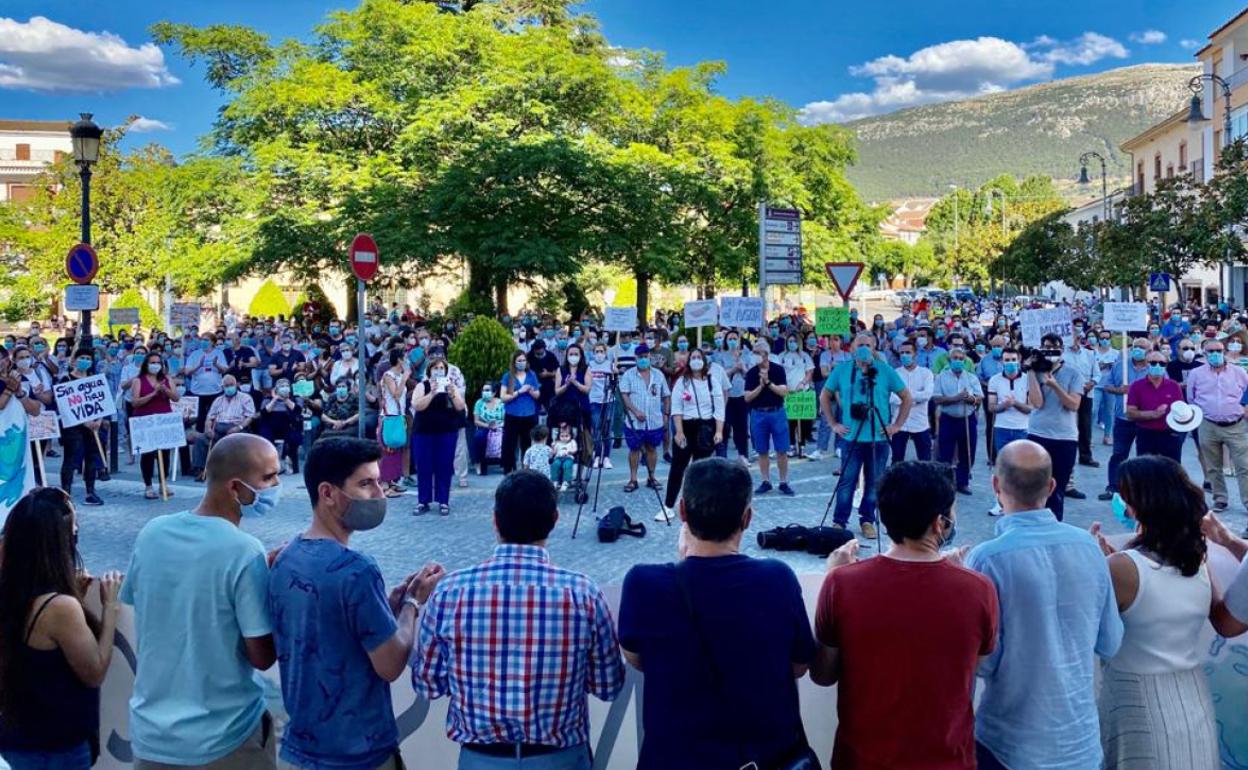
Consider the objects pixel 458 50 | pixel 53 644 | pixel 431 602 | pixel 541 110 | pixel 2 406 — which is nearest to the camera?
pixel 431 602

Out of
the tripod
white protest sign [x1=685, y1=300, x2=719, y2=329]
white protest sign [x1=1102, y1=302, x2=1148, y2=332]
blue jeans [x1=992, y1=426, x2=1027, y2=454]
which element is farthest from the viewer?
white protest sign [x1=685, y1=300, x2=719, y2=329]

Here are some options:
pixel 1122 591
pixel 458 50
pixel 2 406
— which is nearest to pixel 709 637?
pixel 1122 591

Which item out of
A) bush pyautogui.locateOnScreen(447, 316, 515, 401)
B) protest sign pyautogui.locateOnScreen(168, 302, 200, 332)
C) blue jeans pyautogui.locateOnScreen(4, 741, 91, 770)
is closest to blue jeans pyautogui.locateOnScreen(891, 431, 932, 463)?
bush pyautogui.locateOnScreen(447, 316, 515, 401)

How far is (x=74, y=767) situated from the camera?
359 cm

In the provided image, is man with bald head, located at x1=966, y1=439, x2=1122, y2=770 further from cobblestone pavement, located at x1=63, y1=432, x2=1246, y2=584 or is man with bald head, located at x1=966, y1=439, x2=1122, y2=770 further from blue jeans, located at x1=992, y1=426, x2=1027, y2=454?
blue jeans, located at x1=992, y1=426, x2=1027, y2=454

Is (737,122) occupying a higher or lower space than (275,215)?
higher

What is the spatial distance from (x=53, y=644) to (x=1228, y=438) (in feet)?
35.3

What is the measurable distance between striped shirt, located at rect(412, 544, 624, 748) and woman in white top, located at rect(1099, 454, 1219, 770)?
1809mm

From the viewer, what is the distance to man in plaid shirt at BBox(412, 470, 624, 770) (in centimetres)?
301

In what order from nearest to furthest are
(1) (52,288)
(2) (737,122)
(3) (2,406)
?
1. (3) (2,406)
2. (2) (737,122)
3. (1) (52,288)

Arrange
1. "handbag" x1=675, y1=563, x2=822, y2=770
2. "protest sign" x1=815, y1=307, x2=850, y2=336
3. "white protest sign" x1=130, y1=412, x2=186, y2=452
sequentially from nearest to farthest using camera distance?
"handbag" x1=675, y1=563, x2=822, y2=770 → "white protest sign" x1=130, y1=412, x2=186, y2=452 → "protest sign" x1=815, y1=307, x2=850, y2=336

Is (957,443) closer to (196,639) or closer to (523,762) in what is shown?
(523,762)

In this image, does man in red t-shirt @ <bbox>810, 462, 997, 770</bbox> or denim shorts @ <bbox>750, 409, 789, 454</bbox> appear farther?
denim shorts @ <bbox>750, 409, 789, 454</bbox>

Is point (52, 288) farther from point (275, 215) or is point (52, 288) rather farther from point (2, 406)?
point (2, 406)
